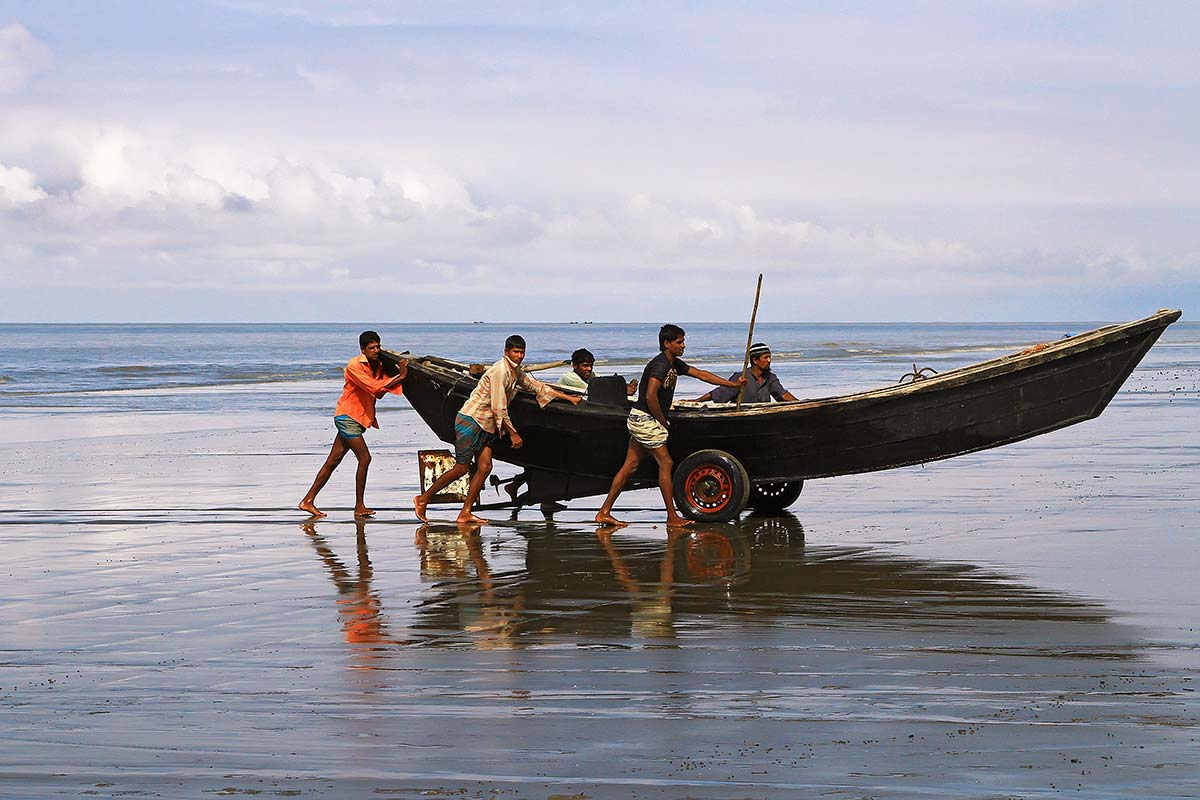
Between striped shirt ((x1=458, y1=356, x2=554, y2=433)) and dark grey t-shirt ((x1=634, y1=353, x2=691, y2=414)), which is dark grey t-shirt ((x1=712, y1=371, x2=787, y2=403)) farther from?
striped shirt ((x1=458, y1=356, x2=554, y2=433))

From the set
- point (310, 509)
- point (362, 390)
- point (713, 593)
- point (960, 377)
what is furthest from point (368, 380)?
point (960, 377)

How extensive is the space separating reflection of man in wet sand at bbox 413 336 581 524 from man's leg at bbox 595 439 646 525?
642 millimetres

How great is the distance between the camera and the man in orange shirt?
11.9 meters

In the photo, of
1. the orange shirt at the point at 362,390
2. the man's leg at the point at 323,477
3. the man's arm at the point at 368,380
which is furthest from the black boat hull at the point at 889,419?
the man's leg at the point at 323,477

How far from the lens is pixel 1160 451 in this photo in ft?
53.0

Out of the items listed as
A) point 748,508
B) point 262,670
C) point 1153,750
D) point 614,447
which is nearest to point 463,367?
point 614,447

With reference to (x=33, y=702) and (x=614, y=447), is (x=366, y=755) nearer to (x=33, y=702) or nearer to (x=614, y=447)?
(x=33, y=702)

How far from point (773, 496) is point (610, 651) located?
5.58 metres

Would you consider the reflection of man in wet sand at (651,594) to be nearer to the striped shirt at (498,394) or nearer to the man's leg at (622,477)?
the man's leg at (622,477)

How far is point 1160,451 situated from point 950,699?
11.6m

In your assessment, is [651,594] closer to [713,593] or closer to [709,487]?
[713,593]

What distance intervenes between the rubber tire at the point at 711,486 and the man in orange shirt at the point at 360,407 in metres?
2.51

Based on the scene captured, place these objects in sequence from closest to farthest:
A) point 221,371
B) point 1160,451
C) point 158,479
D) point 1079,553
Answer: point 1079,553 < point 158,479 < point 1160,451 < point 221,371

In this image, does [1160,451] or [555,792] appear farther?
[1160,451]
